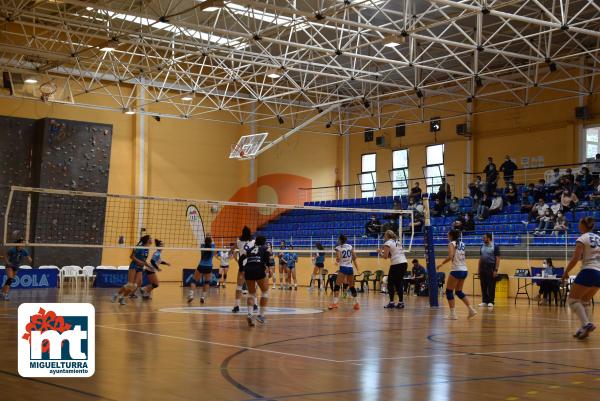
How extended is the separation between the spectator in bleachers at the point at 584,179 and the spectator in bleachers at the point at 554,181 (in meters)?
0.71

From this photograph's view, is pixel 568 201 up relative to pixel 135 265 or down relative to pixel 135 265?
up

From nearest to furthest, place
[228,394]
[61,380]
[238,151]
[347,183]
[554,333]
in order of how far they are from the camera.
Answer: [228,394], [61,380], [554,333], [238,151], [347,183]

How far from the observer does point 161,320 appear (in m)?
14.0

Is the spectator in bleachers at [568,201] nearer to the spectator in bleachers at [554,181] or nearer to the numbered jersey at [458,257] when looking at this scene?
the spectator in bleachers at [554,181]

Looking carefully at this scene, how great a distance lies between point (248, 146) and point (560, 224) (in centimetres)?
1540

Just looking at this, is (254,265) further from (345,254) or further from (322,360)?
(345,254)

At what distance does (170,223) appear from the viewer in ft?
118

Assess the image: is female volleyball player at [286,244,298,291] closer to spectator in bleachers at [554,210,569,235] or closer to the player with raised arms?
spectator in bleachers at [554,210,569,235]

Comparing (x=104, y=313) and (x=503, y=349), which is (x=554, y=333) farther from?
(x=104, y=313)

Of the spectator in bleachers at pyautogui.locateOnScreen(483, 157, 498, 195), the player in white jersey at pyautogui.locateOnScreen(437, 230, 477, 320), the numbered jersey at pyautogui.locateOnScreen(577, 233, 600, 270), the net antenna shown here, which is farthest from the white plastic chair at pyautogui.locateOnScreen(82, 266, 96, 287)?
the numbered jersey at pyautogui.locateOnScreen(577, 233, 600, 270)

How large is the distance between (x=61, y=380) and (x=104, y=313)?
8.62 m

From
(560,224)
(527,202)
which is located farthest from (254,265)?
(527,202)

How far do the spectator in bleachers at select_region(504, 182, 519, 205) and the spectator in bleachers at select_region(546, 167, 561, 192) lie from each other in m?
1.19

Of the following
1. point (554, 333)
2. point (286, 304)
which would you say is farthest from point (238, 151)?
point (554, 333)
